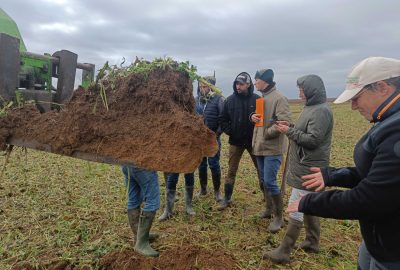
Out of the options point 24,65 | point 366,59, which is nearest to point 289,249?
point 366,59

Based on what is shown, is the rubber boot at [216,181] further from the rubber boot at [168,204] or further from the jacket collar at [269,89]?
the jacket collar at [269,89]

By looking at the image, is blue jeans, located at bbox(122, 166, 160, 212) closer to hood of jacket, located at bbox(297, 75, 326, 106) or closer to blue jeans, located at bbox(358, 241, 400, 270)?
hood of jacket, located at bbox(297, 75, 326, 106)

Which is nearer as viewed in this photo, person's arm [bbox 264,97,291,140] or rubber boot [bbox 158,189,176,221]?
person's arm [bbox 264,97,291,140]

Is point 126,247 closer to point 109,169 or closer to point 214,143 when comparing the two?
point 214,143

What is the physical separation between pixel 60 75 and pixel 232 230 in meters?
3.09

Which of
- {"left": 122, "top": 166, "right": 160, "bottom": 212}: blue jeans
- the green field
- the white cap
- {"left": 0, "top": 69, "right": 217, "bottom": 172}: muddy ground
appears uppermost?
the white cap

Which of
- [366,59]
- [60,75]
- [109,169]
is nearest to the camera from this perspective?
[366,59]

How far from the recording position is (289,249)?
4.11 metres

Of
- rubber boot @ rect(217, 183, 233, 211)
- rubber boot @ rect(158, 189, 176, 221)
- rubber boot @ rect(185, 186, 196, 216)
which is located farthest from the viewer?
rubber boot @ rect(217, 183, 233, 211)

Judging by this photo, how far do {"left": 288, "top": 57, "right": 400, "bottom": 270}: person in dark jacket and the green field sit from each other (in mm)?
2109

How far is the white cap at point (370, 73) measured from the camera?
2.10 meters

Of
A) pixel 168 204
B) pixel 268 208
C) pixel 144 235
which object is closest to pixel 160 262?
pixel 144 235

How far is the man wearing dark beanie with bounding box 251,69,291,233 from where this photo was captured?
4938mm

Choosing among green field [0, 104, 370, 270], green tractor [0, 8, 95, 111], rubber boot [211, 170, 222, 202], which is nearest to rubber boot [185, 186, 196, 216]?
green field [0, 104, 370, 270]
